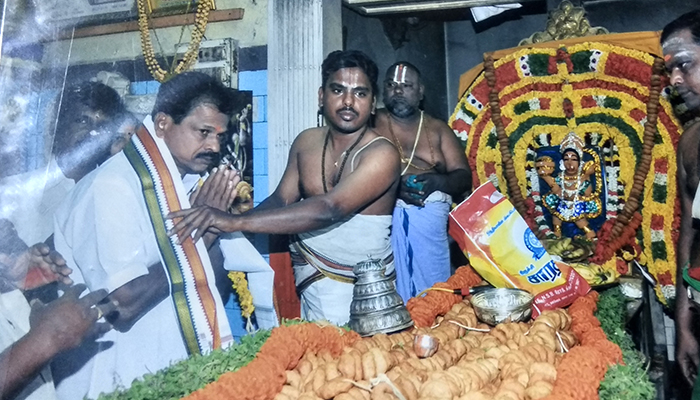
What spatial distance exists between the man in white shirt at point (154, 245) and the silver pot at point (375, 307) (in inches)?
24.9

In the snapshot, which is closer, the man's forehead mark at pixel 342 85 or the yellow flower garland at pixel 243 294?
the yellow flower garland at pixel 243 294

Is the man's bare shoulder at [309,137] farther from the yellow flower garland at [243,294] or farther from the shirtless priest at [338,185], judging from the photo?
the yellow flower garland at [243,294]

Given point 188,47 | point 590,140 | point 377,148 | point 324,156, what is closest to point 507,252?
point 377,148

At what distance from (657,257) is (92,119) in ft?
10.8

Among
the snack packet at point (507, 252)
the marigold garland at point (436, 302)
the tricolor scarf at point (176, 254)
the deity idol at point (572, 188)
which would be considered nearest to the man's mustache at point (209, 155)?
the tricolor scarf at point (176, 254)

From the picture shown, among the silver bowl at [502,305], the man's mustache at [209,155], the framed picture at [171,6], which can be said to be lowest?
the silver bowl at [502,305]

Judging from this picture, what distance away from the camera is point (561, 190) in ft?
13.9

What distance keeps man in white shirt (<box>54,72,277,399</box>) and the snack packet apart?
3.63 feet

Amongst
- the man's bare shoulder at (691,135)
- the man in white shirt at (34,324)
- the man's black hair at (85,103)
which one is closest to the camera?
the man in white shirt at (34,324)

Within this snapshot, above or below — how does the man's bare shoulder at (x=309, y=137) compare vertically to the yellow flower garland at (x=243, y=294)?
above

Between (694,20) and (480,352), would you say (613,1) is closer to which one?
(694,20)

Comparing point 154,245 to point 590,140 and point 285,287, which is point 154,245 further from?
point 590,140

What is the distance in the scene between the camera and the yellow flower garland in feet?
10.00

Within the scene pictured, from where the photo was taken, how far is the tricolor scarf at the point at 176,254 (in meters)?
2.72
